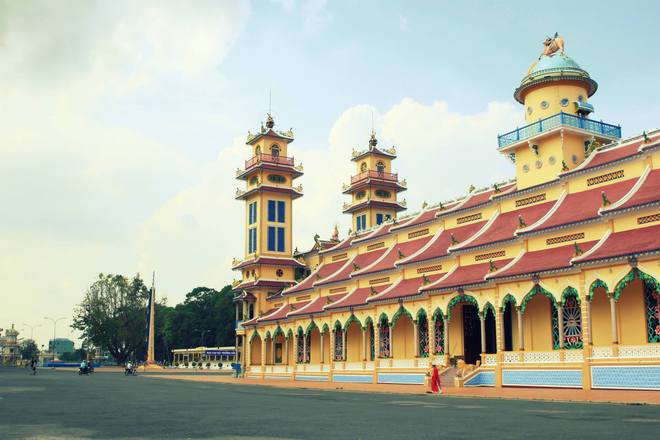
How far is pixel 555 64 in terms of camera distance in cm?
3691

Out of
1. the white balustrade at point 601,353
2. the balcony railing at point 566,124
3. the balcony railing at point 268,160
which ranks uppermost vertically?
the balcony railing at point 268,160

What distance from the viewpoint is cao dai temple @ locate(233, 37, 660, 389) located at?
84.9 feet

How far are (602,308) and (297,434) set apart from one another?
19.8 m

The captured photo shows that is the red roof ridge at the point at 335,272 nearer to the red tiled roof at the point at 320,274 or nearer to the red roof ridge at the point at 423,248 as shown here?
the red tiled roof at the point at 320,274

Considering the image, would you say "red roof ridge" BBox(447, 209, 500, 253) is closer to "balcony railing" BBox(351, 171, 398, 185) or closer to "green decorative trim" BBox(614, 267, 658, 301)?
"green decorative trim" BBox(614, 267, 658, 301)

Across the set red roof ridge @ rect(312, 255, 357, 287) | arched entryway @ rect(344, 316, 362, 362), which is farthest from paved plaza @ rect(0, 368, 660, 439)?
red roof ridge @ rect(312, 255, 357, 287)

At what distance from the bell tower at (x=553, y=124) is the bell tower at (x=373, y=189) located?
122 ft

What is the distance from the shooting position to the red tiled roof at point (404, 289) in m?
37.2

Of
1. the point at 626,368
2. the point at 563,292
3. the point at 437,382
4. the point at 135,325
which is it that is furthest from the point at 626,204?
the point at 135,325

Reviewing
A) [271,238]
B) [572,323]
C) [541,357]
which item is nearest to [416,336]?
[541,357]

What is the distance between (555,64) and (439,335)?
16555 millimetres

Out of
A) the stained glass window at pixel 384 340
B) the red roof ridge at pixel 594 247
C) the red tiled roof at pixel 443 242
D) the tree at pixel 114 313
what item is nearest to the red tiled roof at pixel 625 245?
the red roof ridge at pixel 594 247

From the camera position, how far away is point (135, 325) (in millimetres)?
93688

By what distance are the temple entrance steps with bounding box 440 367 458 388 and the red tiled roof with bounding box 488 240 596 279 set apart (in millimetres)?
5573
